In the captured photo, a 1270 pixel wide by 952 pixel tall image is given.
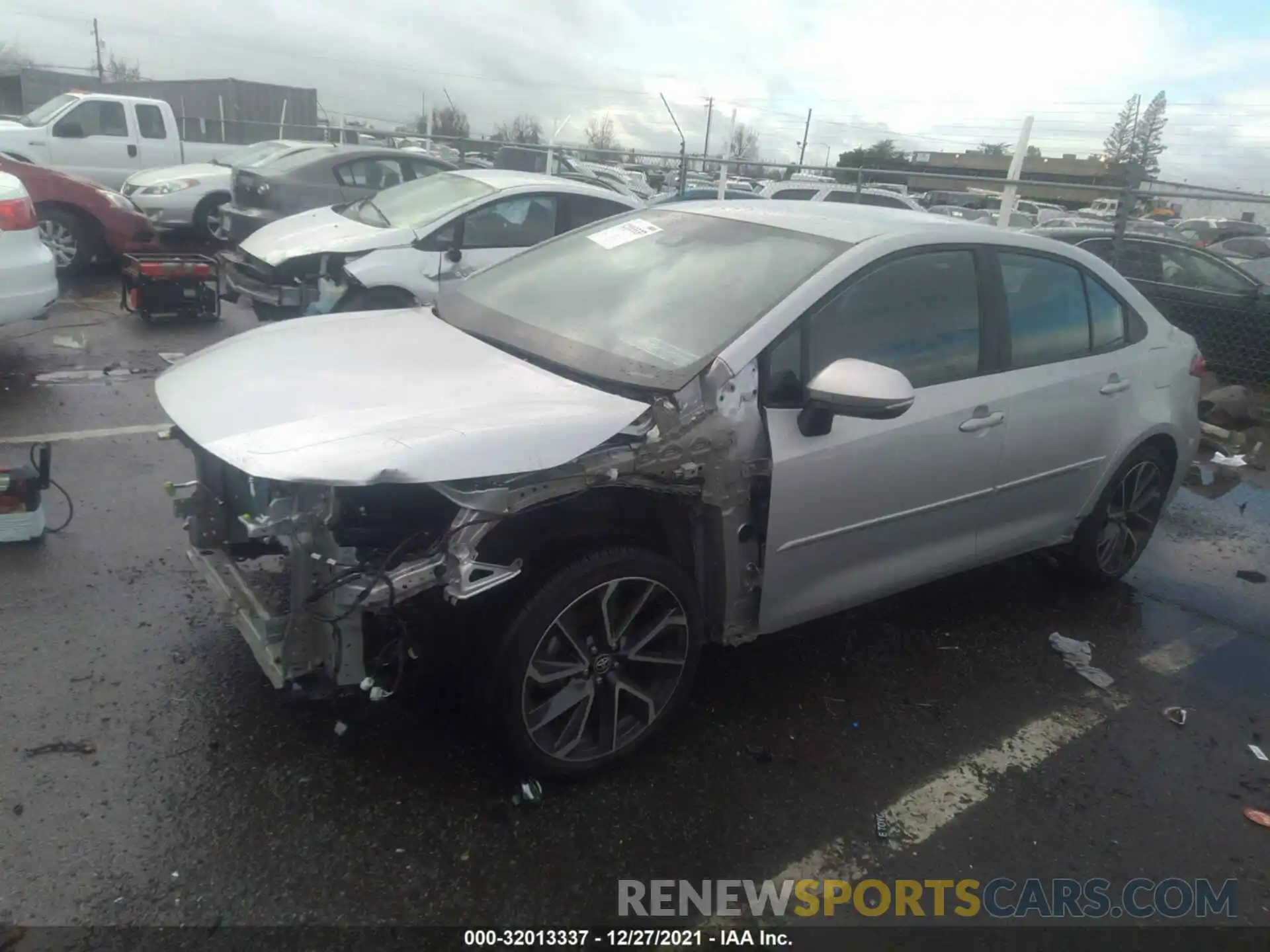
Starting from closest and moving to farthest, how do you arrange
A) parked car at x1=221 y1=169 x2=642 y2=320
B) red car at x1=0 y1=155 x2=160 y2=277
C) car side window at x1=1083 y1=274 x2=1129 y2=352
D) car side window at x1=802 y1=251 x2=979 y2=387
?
car side window at x1=802 y1=251 x2=979 y2=387 < car side window at x1=1083 y1=274 x2=1129 y2=352 < parked car at x1=221 y1=169 x2=642 y2=320 < red car at x1=0 y1=155 x2=160 y2=277

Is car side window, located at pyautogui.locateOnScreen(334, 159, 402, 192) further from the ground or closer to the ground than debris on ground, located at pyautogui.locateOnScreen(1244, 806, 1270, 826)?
further from the ground

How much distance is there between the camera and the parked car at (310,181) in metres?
→ 10.2

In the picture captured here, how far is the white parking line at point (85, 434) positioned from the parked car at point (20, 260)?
1306mm

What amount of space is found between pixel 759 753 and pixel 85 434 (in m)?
4.34

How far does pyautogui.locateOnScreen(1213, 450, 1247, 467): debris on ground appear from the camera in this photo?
7.19 m

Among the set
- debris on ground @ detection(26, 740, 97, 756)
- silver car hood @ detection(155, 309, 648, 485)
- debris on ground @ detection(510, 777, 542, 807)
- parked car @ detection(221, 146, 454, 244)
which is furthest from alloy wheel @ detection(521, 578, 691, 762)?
parked car @ detection(221, 146, 454, 244)

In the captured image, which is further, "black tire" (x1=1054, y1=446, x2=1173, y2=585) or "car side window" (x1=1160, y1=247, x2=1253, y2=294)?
"car side window" (x1=1160, y1=247, x2=1253, y2=294)

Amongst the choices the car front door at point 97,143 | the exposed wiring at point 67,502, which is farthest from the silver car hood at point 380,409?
the car front door at point 97,143

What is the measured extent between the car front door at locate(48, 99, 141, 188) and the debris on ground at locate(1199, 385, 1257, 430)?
14.0 metres

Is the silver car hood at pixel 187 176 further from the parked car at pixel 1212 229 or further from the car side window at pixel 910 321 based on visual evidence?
the parked car at pixel 1212 229

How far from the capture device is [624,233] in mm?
3930

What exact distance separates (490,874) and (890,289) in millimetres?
2356

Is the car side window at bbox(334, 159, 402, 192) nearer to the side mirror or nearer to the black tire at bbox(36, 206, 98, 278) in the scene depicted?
the black tire at bbox(36, 206, 98, 278)

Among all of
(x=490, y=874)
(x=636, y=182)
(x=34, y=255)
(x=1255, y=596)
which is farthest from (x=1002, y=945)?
(x=636, y=182)
